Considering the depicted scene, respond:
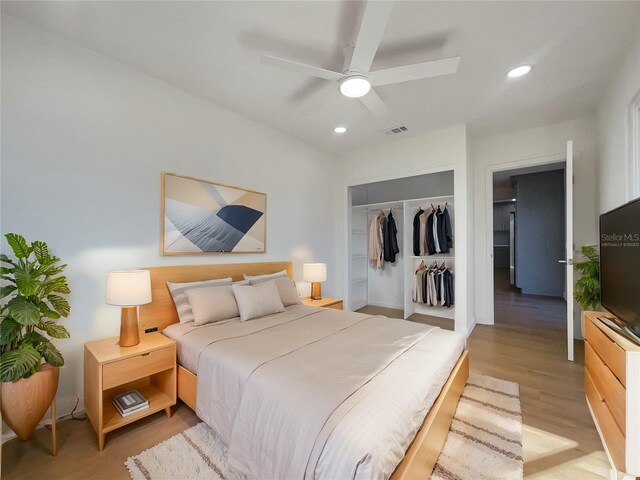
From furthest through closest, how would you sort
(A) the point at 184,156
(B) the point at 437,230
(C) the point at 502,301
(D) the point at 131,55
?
1. (C) the point at 502,301
2. (B) the point at 437,230
3. (A) the point at 184,156
4. (D) the point at 131,55

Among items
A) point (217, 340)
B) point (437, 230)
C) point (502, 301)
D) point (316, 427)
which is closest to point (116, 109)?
point (217, 340)

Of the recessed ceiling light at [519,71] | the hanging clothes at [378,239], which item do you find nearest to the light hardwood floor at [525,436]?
the hanging clothes at [378,239]

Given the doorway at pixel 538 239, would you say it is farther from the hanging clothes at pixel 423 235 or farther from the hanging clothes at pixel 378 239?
the hanging clothes at pixel 378 239

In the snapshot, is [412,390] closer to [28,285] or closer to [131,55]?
[28,285]

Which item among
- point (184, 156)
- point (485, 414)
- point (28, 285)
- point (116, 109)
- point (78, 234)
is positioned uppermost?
point (116, 109)

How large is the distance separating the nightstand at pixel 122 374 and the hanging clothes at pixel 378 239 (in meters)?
3.65

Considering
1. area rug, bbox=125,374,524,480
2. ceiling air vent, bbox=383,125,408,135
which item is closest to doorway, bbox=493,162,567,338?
ceiling air vent, bbox=383,125,408,135

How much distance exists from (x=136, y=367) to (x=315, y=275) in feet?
6.98

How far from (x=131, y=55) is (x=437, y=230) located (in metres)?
4.09

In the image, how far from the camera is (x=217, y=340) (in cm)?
191

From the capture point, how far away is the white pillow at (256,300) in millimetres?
2428

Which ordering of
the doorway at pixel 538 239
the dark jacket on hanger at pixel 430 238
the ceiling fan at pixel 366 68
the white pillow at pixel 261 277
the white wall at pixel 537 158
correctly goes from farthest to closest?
1. the doorway at pixel 538 239
2. the dark jacket on hanger at pixel 430 238
3. the white wall at pixel 537 158
4. the white pillow at pixel 261 277
5. the ceiling fan at pixel 366 68

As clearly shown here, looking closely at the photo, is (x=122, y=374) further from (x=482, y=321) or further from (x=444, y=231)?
(x=482, y=321)

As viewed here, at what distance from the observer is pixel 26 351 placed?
1524mm
